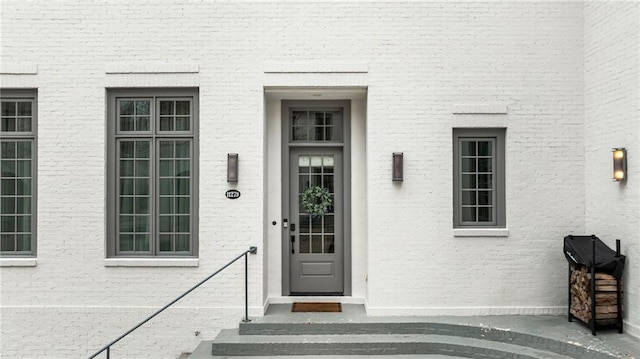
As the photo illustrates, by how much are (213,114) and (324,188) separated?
1932 mm

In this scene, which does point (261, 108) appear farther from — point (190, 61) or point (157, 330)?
point (157, 330)

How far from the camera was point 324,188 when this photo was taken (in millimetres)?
6980

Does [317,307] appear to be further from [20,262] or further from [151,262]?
[20,262]

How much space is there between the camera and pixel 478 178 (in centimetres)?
657

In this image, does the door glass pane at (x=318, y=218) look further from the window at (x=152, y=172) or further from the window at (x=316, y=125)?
the window at (x=152, y=172)

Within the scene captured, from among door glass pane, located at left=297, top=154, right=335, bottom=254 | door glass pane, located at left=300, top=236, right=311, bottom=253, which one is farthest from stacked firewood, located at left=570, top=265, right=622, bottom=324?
door glass pane, located at left=300, top=236, right=311, bottom=253

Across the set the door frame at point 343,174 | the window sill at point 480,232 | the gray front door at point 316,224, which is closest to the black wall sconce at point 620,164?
the window sill at point 480,232

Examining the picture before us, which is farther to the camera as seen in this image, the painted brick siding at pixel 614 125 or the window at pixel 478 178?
the window at pixel 478 178

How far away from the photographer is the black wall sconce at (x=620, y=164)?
5.62 m

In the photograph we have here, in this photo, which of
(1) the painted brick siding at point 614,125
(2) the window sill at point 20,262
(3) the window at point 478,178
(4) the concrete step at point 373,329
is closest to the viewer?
(1) the painted brick siding at point 614,125

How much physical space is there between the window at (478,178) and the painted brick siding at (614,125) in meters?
1.15

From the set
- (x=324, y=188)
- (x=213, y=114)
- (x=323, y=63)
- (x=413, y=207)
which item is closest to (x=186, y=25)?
(x=213, y=114)

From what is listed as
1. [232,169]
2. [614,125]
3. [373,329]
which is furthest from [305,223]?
[614,125]

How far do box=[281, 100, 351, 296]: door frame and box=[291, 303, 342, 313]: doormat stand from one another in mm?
316
